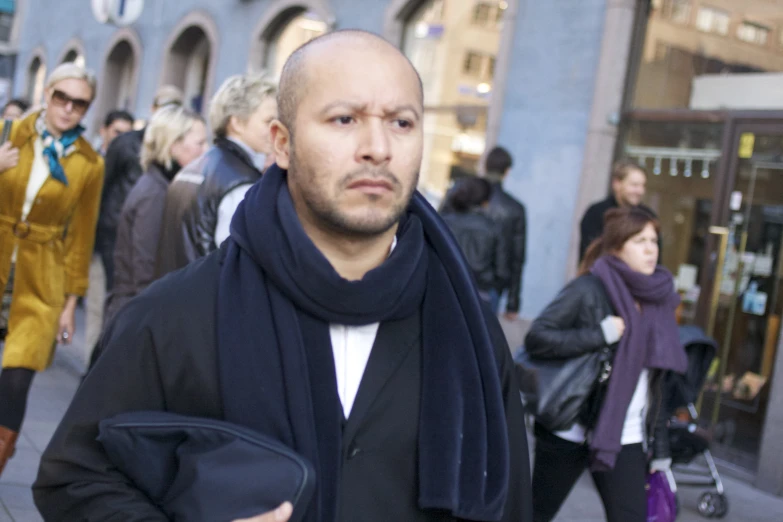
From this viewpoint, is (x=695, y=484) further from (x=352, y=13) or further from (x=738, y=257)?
(x=352, y=13)

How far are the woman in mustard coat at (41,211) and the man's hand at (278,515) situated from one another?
3518 mm

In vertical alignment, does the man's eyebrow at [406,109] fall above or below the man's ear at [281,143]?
above

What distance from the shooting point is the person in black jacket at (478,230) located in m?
7.50

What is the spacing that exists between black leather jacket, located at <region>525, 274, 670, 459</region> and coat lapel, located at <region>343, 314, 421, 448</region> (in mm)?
2914

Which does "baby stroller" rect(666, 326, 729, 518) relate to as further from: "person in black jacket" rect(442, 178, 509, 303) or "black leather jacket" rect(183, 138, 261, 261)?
"black leather jacket" rect(183, 138, 261, 261)

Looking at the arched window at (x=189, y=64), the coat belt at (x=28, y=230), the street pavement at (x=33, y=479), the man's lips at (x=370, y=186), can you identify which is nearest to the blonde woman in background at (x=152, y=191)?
the coat belt at (x=28, y=230)

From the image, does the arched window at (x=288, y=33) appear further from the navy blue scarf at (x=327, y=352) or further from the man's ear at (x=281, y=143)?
the navy blue scarf at (x=327, y=352)

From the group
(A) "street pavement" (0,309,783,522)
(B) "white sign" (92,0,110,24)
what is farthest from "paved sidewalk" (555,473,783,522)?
(B) "white sign" (92,0,110,24)

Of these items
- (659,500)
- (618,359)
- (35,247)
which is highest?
(35,247)

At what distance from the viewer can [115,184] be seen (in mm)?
7824

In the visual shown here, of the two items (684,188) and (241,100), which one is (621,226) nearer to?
(241,100)

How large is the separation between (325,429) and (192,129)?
407cm

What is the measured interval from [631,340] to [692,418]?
1783mm

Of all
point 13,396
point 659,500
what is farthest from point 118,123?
point 659,500
